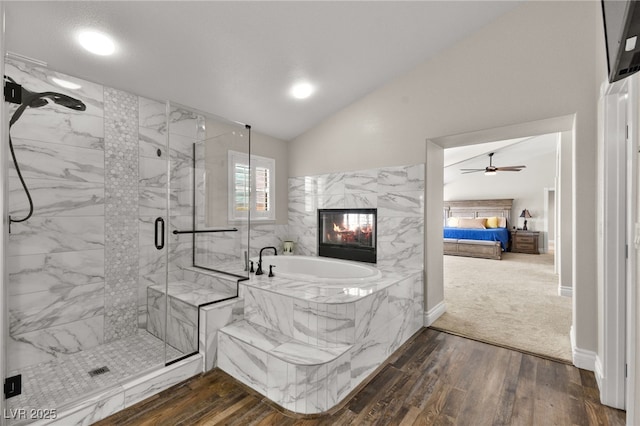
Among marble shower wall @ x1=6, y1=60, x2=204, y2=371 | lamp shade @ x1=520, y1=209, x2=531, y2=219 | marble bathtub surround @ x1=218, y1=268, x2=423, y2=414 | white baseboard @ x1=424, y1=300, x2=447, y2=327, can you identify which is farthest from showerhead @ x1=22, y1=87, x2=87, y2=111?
lamp shade @ x1=520, y1=209, x2=531, y2=219

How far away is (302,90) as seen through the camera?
124 inches

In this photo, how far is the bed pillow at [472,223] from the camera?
26.9 ft

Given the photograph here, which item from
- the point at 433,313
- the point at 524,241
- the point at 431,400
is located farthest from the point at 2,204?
the point at 524,241

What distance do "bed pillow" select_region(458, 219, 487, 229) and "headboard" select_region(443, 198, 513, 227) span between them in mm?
466

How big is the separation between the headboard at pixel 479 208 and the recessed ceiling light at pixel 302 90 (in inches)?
295

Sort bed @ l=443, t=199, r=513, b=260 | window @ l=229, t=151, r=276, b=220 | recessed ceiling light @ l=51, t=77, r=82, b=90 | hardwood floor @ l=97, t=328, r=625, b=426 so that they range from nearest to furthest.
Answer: hardwood floor @ l=97, t=328, r=625, b=426 → recessed ceiling light @ l=51, t=77, r=82, b=90 → window @ l=229, t=151, r=276, b=220 → bed @ l=443, t=199, r=513, b=260

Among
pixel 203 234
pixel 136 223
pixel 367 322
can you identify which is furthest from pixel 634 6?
pixel 136 223

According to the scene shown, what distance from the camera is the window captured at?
2852 millimetres

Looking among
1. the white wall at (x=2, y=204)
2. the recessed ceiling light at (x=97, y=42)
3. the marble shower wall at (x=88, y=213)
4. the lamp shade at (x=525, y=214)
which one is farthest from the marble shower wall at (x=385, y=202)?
the lamp shade at (x=525, y=214)

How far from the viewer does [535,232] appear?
7668 mm

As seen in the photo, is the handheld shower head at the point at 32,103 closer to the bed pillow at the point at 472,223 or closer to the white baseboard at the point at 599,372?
the white baseboard at the point at 599,372

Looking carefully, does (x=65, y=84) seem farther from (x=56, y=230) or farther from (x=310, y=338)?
(x=310, y=338)

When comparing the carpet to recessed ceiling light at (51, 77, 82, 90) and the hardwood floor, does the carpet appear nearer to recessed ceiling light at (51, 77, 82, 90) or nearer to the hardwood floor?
the hardwood floor

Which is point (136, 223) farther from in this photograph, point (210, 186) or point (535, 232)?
point (535, 232)
